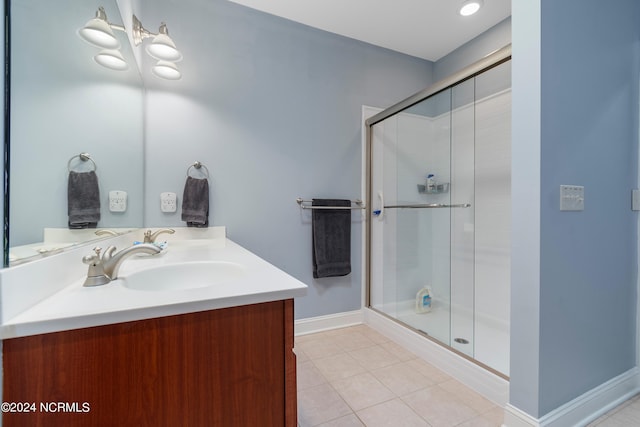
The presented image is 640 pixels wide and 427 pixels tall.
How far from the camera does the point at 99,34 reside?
97cm

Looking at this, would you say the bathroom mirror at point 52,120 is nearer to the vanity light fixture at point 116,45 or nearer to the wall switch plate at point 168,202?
the vanity light fixture at point 116,45

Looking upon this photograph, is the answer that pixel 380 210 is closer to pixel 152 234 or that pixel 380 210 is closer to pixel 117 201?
pixel 152 234

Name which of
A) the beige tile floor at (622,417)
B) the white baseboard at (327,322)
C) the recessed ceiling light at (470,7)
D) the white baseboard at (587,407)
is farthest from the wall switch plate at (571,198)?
the white baseboard at (327,322)

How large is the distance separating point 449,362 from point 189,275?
1.54m

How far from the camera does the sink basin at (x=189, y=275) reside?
38.8 inches

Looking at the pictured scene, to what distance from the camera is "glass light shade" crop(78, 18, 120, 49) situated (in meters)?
0.89

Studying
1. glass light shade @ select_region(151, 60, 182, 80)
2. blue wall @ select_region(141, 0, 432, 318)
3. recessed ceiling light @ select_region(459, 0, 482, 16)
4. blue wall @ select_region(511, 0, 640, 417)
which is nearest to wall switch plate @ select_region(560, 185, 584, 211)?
blue wall @ select_region(511, 0, 640, 417)

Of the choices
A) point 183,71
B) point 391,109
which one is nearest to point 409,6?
point 391,109

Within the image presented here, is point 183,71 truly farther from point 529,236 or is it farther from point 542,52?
point 529,236

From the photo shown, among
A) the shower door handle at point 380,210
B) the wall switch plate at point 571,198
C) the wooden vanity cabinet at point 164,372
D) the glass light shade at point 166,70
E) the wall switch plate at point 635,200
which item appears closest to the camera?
the wooden vanity cabinet at point 164,372

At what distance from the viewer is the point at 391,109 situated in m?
2.14

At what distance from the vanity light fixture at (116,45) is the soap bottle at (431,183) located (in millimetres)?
1991

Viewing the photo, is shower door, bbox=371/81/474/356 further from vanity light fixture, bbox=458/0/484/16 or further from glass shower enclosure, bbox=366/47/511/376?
vanity light fixture, bbox=458/0/484/16

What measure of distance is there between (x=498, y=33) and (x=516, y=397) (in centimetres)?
248
